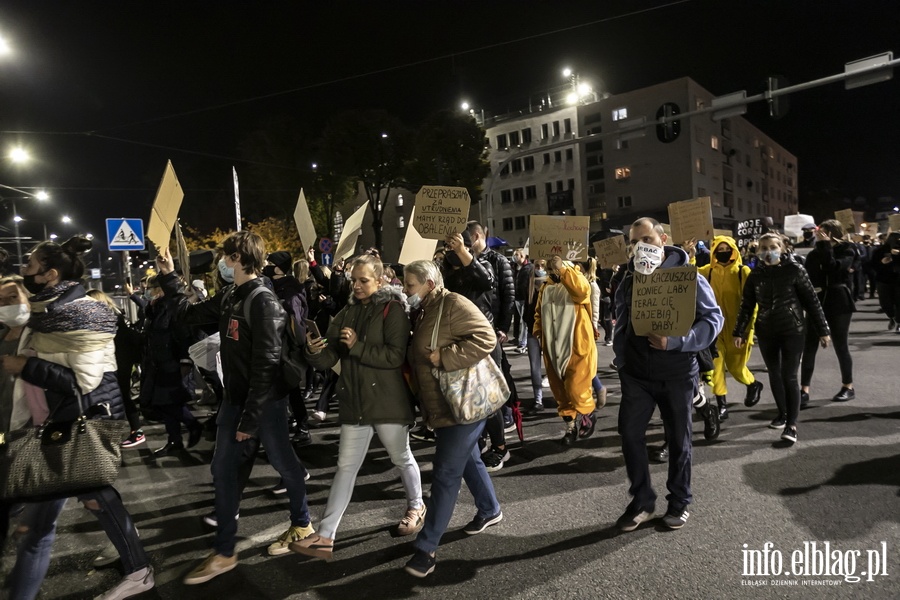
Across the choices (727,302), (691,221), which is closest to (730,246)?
(727,302)

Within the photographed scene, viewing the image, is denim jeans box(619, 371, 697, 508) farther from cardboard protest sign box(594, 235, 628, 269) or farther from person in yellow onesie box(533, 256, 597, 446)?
cardboard protest sign box(594, 235, 628, 269)

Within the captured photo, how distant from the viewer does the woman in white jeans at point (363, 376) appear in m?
3.57

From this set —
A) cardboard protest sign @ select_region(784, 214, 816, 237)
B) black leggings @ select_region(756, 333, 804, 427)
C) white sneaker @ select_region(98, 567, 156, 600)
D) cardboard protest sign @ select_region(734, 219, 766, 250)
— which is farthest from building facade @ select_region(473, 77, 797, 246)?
white sneaker @ select_region(98, 567, 156, 600)

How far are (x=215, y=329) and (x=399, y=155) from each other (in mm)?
Result: 32123

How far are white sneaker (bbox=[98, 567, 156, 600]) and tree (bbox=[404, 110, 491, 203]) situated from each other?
3422cm

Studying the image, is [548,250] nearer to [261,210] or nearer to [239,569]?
[239,569]

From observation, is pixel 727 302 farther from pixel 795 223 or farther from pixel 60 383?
pixel 795 223

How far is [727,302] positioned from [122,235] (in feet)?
38.4

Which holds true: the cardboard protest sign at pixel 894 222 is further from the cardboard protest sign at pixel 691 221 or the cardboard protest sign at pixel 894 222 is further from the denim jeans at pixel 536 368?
the denim jeans at pixel 536 368

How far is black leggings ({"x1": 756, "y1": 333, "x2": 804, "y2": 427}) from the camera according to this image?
5359 mm

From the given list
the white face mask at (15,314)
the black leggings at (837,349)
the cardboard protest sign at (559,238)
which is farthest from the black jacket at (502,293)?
the white face mask at (15,314)

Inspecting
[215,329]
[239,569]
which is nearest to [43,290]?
[239,569]

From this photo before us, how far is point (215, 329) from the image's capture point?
22.8 feet

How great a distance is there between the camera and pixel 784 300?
552cm
